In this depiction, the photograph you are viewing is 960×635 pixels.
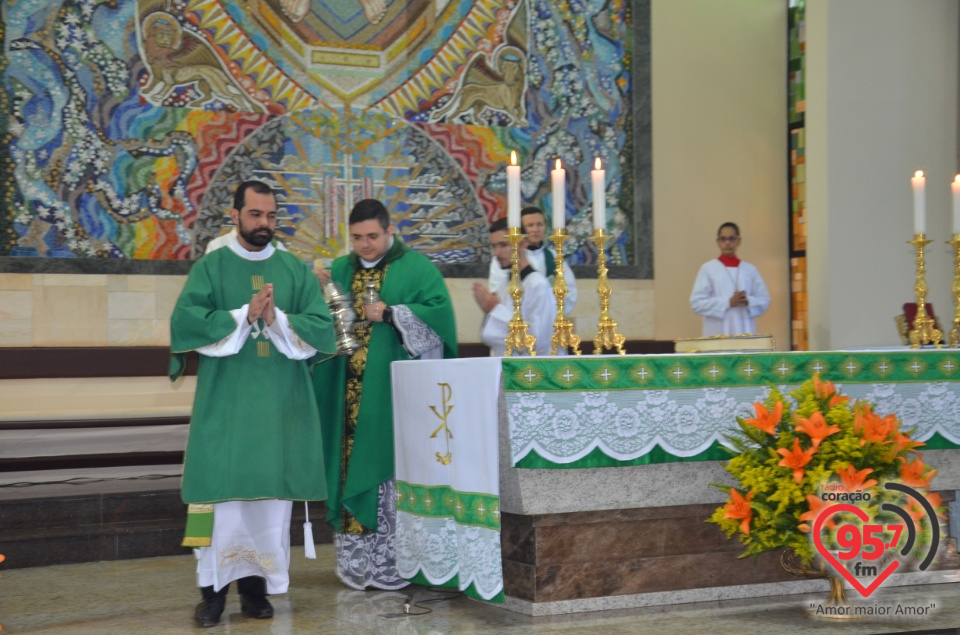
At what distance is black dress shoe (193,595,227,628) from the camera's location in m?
5.05

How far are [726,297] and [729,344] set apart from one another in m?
3.51

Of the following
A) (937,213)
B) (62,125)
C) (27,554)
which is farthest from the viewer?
(937,213)

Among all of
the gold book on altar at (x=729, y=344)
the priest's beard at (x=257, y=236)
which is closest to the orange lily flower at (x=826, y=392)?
the gold book on altar at (x=729, y=344)

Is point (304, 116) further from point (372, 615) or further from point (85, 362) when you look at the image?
point (372, 615)

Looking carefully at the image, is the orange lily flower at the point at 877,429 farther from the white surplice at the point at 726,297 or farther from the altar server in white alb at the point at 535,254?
the white surplice at the point at 726,297

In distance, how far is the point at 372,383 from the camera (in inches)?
235

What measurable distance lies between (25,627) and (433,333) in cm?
225

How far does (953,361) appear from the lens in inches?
226

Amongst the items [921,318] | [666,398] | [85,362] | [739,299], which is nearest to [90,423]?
[85,362]

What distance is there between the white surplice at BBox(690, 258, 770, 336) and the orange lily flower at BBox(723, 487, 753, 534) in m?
4.60

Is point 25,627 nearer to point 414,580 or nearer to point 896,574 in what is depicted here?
point 414,580

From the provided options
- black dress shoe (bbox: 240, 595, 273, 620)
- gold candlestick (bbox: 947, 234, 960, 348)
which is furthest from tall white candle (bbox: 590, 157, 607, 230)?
black dress shoe (bbox: 240, 595, 273, 620)

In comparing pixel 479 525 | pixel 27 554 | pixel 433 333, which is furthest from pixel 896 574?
pixel 27 554

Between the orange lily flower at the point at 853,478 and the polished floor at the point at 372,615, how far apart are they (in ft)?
1.80
